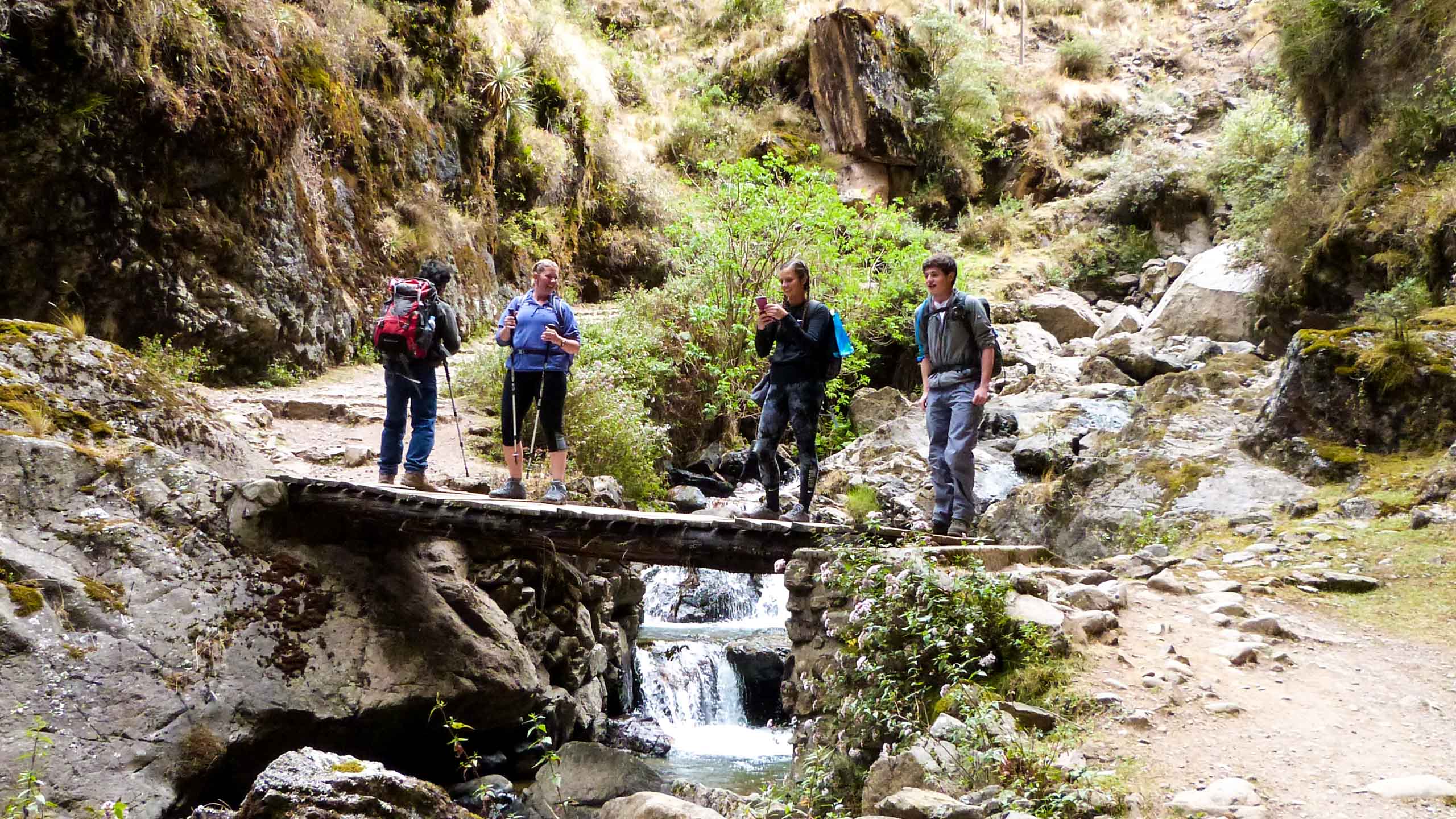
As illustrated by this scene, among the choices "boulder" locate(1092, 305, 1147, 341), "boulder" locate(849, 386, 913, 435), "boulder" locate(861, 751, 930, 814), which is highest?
"boulder" locate(1092, 305, 1147, 341)

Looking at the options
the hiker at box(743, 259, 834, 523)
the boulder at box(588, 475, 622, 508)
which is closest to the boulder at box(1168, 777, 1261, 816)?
the hiker at box(743, 259, 834, 523)

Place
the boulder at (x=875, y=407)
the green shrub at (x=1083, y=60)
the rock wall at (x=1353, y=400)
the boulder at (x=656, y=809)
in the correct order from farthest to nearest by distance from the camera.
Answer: the green shrub at (x=1083, y=60) → the boulder at (x=875, y=407) → the rock wall at (x=1353, y=400) → the boulder at (x=656, y=809)

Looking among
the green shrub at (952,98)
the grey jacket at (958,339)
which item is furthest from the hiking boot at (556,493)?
the green shrub at (952,98)

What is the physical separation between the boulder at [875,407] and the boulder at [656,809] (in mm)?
12074

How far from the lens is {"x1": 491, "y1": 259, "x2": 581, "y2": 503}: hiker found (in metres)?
6.72

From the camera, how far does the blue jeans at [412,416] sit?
686 cm

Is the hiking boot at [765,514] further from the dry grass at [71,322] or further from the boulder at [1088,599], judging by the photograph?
the dry grass at [71,322]

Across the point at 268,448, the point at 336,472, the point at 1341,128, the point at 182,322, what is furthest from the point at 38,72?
the point at 1341,128

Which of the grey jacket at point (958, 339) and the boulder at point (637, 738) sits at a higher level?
the grey jacket at point (958, 339)

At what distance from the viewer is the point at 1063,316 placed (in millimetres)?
19141

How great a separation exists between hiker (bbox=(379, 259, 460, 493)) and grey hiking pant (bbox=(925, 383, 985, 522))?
379 centimetres

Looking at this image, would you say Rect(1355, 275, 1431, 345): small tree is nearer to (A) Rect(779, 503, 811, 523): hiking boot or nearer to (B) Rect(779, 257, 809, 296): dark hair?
(B) Rect(779, 257, 809, 296): dark hair

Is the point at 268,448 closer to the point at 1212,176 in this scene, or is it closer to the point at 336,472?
the point at 336,472

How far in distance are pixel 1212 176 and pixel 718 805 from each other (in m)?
20.3
